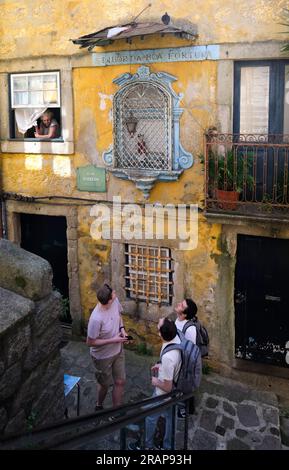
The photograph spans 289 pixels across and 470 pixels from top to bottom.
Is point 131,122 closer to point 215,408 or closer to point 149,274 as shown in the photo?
point 149,274

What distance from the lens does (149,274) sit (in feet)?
26.6

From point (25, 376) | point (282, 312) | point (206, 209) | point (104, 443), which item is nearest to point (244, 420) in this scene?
point (282, 312)

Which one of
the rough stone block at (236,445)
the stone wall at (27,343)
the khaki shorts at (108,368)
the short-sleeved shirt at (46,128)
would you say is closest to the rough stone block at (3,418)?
the stone wall at (27,343)

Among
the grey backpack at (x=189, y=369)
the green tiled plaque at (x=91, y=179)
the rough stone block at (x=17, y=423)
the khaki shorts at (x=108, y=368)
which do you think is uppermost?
the green tiled plaque at (x=91, y=179)

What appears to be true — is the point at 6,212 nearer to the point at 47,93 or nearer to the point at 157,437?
the point at 47,93

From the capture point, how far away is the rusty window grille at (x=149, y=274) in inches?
314

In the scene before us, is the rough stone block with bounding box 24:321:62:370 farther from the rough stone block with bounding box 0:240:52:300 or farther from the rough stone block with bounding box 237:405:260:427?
the rough stone block with bounding box 237:405:260:427

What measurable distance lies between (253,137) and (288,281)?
2.30 metres

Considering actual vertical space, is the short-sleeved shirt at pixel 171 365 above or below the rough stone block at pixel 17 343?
below

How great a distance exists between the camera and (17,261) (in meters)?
3.60

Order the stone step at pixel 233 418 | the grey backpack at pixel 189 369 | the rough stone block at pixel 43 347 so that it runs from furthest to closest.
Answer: the stone step at pixel 233 418 → the grey backpack at pixel 189 369 → the rough stone block at pixel 43 347

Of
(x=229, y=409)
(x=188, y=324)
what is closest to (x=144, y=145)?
(x=188, y=324)

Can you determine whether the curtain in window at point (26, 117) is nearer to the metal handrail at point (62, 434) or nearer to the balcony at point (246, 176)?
the balcony at point (246, 176)

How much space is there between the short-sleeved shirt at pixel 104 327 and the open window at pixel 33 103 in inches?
160
